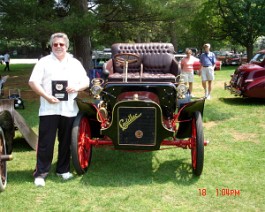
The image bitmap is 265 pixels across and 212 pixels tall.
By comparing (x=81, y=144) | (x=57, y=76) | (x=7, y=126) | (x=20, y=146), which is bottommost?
(x=20, y=146)

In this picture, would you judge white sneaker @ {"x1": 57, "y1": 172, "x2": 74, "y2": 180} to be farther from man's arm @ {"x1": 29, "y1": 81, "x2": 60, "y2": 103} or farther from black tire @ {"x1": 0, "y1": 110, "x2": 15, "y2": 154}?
black tire @ {"x1": 0, "y1": 110, "x2": 15, "y2": 154}

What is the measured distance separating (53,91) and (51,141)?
0.62m

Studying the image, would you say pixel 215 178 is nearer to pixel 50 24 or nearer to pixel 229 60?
pixel 50 24

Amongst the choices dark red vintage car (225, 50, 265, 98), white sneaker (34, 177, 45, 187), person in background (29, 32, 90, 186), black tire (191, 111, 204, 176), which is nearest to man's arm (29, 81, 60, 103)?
person in background (29, 32, 90, 186)

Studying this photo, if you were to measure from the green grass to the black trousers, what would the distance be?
190mm

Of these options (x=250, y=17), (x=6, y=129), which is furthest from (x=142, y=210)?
(x=250, y=17)

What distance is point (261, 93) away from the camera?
9602mm

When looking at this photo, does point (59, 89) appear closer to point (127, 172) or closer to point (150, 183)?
point (127, 172)

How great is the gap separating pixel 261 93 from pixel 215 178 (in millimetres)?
5664

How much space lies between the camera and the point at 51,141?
177 inches

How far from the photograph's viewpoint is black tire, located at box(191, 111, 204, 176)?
14.4 feet

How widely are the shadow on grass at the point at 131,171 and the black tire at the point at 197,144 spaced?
17 centimetres
